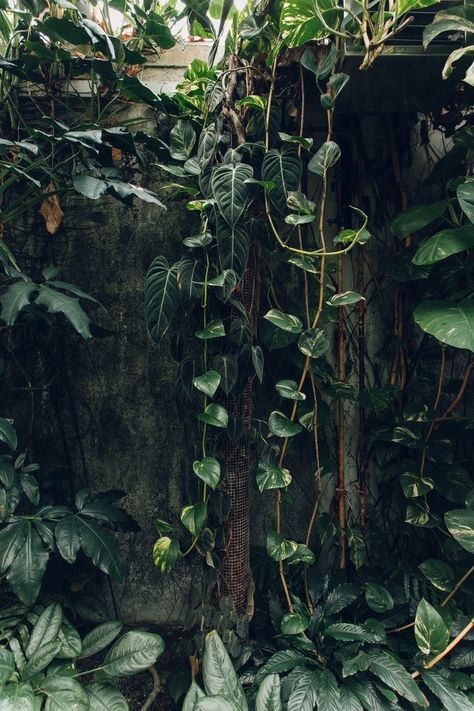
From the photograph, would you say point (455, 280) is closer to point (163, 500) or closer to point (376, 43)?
point (376, 43)

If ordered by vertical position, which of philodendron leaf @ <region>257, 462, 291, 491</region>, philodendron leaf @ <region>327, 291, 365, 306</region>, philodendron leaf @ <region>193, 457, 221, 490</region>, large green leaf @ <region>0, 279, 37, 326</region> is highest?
large green leaf @ <region>0, 279, 37, 326</region>

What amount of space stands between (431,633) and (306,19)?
5.82ft

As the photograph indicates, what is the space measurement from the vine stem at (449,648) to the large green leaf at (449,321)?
0.87m

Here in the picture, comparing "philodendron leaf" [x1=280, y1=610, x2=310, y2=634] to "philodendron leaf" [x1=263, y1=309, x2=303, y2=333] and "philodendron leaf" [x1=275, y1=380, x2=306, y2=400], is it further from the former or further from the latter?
"philodendron leaf" [x1=263, y1=309, x2=303, y2=333]

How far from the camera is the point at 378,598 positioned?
1.50 metres

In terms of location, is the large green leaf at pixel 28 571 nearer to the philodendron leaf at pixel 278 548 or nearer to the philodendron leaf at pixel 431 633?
the philodendron leaf at pixel 278 548

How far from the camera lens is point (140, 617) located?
6.22 ft

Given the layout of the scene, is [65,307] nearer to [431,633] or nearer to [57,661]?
[57,661]

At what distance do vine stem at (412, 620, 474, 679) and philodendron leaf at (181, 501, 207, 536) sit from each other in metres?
0.76

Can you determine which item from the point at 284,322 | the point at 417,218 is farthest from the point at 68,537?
the point at 417,218

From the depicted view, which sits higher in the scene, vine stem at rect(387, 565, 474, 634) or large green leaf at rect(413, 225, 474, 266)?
large green leaf at rect(413, 225, 474, 266)

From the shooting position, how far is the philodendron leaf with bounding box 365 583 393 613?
1484 mm

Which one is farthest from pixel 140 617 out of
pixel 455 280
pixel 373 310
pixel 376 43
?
pixel 376 43

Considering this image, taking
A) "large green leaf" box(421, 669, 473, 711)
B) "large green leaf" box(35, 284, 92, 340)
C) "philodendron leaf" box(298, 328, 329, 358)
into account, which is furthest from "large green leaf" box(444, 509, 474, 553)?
"large green leaf" box(35, 284, 92, 340)
